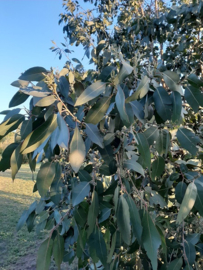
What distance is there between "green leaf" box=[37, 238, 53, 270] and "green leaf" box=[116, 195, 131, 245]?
0.84 feet

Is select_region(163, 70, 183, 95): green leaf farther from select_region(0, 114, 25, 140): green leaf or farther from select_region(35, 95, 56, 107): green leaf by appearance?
select_region(0, 114, 25, 140): green leaf

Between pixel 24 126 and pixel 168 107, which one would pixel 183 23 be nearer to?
pixel 168 107

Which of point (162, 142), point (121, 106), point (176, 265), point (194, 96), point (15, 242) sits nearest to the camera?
point (121, 106)

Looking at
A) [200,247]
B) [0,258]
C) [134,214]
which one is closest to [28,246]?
[0,258]

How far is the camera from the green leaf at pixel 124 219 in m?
0.64

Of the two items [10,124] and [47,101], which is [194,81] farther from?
[10,124]

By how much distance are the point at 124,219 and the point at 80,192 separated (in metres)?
0.16

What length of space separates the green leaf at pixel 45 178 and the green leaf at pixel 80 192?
94mm

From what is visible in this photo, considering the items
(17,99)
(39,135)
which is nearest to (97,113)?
(39,135)

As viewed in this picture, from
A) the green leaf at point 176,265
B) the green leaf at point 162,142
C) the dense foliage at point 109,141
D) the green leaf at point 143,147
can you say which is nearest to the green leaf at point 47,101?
the dense foliage at point 109,141

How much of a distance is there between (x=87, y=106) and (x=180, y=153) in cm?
63

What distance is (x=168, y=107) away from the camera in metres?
0.63

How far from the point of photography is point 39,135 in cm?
56

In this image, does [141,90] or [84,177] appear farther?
[84,177]
